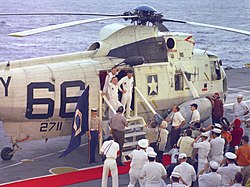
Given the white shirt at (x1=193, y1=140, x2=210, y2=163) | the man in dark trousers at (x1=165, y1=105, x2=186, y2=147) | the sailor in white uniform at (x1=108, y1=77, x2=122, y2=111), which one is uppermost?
the sailor in white uniform at (x1=108, y1=77, x2=122, y2=111)

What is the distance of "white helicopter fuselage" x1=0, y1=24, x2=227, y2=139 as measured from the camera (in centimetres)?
1431

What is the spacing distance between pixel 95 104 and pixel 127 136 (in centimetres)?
121

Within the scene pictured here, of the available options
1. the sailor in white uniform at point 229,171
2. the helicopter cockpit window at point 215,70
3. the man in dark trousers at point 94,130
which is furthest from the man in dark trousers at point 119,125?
the helicopter cockpit window at point 215,70

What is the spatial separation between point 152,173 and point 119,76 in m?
5.47

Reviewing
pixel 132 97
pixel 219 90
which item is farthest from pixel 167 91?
pixel 219 90

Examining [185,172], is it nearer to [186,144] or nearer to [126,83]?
[186,144]

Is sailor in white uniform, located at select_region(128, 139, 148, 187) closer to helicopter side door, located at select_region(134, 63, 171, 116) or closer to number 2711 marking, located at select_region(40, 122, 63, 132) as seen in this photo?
number 2711 marking, located at select_region(40, 122, 63, 132)

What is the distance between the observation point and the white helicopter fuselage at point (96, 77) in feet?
47.0

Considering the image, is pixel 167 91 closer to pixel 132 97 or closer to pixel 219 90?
pixel 132 97

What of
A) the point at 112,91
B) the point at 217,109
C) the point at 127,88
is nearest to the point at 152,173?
the point at 112,91

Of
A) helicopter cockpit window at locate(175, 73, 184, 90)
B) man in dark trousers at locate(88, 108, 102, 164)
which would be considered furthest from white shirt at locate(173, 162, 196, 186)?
helicopter cockpit window at locate(175, 73, 184, 90)

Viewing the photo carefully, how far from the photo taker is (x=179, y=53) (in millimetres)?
16906

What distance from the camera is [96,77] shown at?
15258 millimetres

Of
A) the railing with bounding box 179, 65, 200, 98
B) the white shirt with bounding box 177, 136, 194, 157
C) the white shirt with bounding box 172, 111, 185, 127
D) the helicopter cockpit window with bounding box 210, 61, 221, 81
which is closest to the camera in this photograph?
the white shirt with bounding box 177, 136, 194, 157
